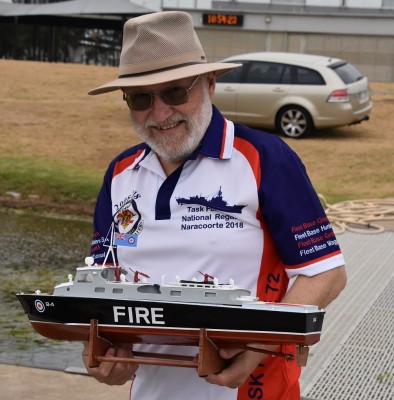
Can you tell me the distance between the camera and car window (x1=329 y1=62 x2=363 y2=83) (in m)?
16.9

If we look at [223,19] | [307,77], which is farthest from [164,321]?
[223,19]

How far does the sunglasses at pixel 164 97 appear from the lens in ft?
9.30

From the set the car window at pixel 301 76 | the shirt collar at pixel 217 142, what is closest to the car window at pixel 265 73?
the car window at pixel 301 76

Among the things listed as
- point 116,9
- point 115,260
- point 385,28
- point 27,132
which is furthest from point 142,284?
point 116,9

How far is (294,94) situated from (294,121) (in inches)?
18.1

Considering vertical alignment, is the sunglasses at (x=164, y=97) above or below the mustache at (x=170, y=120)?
above

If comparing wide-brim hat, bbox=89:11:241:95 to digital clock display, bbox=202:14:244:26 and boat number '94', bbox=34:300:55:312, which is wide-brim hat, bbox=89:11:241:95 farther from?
digital clock display, bbox=202:14:244:26

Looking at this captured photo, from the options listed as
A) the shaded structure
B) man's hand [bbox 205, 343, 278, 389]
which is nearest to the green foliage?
man's hand [bbox 205, 343, 278, 389]

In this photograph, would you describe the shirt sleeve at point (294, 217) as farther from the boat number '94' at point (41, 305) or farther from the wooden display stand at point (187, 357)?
the boat number '94' at point (41, 305)

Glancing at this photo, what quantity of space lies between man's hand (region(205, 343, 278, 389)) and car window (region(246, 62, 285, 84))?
577 inches

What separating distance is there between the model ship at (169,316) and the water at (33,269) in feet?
10.6

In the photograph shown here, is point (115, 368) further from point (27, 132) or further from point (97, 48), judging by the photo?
point (97, 48)

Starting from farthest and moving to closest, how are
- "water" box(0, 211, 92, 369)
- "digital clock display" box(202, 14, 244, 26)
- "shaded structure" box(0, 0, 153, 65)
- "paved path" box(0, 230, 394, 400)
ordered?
"shaded structure" box(0, 0, 153, 65) < "digital clock display" box(202, 14, 244, 26) < "water" box(0, 211, 92, 369) < "paved path" box(0, 230, 394, 400)

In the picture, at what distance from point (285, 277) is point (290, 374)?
0.26 metres
